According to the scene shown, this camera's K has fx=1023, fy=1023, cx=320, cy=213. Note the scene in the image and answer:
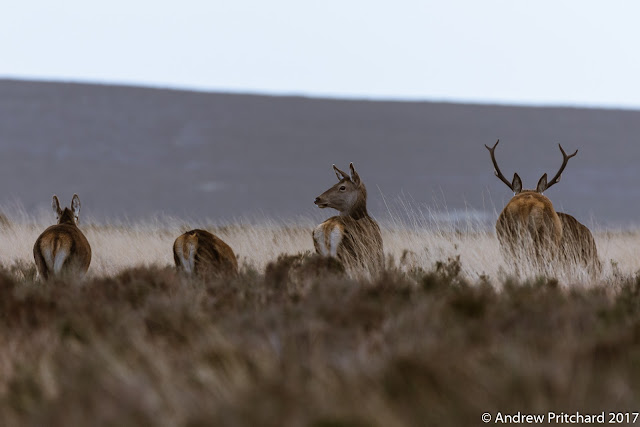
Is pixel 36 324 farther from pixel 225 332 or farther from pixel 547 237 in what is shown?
pixel 547 237

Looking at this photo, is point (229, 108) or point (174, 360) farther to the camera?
point (229, 108)

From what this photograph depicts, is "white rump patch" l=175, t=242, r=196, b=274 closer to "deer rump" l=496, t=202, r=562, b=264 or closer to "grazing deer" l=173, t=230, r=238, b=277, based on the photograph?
"grazing deer" l=173, t=230, r=238, b=277

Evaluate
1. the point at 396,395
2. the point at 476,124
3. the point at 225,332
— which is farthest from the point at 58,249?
the point at 476,124

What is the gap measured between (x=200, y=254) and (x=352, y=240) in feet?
7.58

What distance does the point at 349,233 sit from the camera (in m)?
10.7

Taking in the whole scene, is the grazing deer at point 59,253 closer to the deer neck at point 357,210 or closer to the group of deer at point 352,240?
the group of deer at point 352,240

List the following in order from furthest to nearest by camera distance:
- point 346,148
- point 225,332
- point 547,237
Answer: point 346,148 < point 547,237 < point 225,332

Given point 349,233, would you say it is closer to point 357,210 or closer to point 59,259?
point 357,210

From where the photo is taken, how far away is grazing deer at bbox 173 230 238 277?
864 centimetres

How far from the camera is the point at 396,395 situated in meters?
4.04

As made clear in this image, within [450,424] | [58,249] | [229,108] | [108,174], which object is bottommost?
[450,424]

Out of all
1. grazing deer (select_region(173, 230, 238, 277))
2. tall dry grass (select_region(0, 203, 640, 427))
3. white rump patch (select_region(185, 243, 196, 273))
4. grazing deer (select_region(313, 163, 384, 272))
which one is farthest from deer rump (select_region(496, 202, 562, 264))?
white rump patch (select_region(185, 243, 196, 273))

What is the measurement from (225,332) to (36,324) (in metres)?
1.42

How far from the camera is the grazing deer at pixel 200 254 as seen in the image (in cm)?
864
